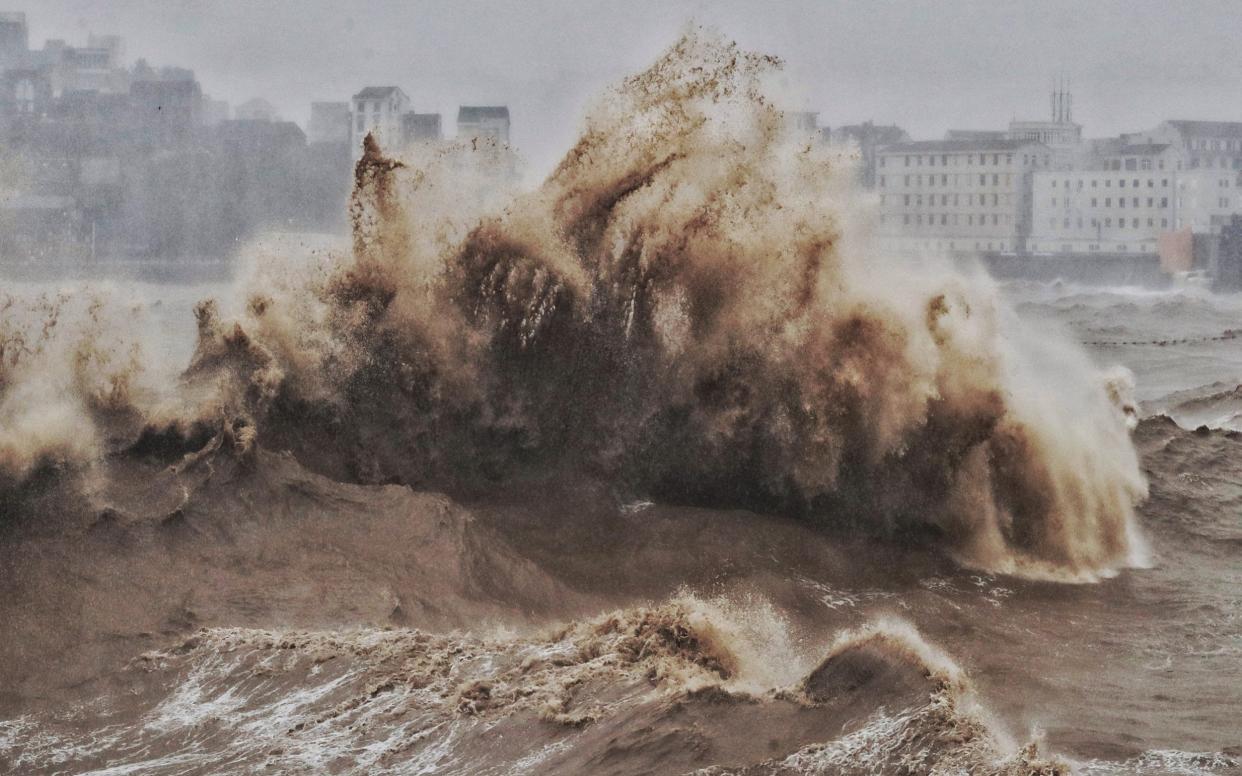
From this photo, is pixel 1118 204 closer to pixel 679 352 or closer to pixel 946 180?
pixel 946 180

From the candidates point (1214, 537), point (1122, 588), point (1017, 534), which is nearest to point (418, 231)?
point (1017, 534)

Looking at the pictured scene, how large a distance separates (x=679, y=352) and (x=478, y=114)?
75813 mm

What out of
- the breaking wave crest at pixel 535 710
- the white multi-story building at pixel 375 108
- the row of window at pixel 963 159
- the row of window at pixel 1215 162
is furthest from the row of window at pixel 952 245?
the breaking wave crest at pixel 535 710

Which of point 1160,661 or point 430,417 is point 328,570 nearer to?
point 430,417

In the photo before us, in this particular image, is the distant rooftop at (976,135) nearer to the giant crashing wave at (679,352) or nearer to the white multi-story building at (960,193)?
the white multi-story building at (960,193)

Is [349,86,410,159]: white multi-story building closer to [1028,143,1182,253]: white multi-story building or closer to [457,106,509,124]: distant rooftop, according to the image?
[457,106,509,124]: distant rooftop

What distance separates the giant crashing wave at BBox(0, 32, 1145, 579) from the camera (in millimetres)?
9742

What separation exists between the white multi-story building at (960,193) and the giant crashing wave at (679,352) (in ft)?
273

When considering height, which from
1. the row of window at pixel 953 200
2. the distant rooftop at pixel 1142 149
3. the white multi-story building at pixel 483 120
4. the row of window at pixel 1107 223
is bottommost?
the row of window at pixel 1107 223

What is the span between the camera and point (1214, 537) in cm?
1042

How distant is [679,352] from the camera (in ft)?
33.5

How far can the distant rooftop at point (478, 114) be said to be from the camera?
275ft

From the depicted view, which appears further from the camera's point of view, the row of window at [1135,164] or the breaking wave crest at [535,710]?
the row of window at [1135,164]

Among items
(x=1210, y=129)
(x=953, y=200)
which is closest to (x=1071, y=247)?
(x=953, y=200)
